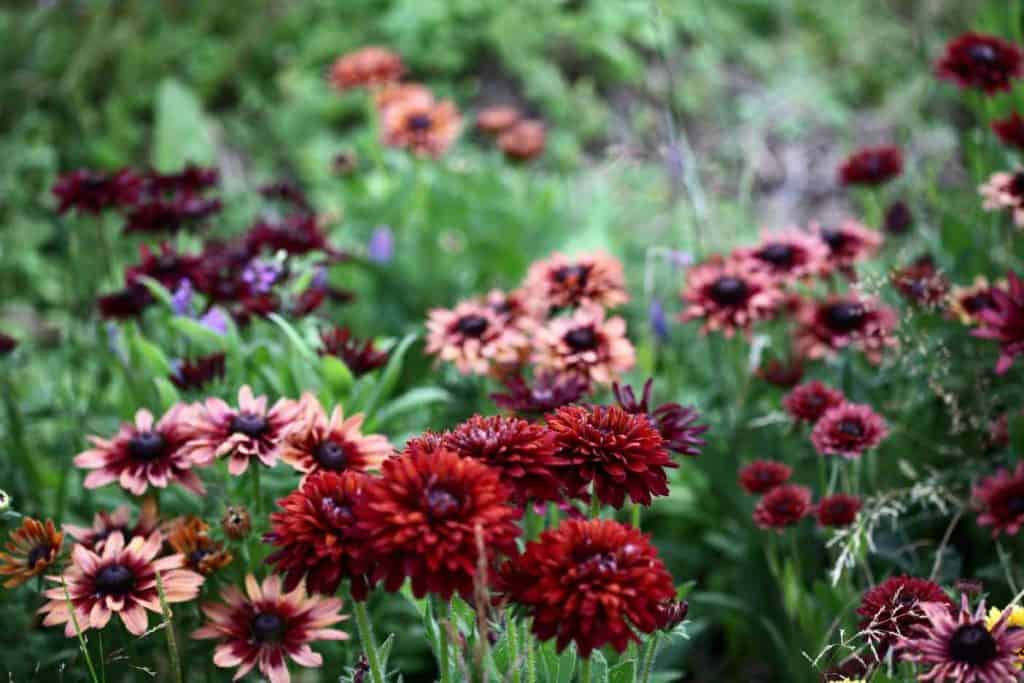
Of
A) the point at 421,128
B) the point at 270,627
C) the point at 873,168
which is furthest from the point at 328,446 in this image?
the point at 421,128

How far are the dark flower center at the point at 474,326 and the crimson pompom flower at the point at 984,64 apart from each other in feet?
3.32

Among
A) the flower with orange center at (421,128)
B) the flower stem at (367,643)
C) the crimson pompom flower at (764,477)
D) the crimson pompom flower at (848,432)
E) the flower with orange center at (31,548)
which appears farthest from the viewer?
the flower with orange center at (421,128)

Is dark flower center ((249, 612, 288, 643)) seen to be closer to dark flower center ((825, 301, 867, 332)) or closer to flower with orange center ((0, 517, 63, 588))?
flower with orange center ((0, 517, 63, 588))

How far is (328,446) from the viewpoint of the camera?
1362 millimetres

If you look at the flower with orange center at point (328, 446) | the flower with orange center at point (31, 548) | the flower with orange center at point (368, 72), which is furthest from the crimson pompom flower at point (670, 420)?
the flower with orange center at point (368, 72)

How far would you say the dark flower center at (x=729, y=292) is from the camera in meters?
1.82

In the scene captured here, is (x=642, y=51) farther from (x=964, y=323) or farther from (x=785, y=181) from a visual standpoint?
(x=964, y=323)

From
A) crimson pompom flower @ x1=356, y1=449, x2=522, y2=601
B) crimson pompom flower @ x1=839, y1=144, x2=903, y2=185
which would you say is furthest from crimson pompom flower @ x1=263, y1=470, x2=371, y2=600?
crimson pompom flower @ x1=839, y1=144, x2=903, y2=185

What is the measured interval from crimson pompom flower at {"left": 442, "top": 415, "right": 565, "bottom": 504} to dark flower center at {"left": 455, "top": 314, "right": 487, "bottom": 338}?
2.27 ft

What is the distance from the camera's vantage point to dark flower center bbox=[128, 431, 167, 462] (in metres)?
1.50

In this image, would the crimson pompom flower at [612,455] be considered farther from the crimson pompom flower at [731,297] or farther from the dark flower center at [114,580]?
the crimson pompom flower at [731,297]

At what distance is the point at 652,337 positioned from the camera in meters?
2.58

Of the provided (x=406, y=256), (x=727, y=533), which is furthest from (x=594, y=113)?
(x=727, y=533)

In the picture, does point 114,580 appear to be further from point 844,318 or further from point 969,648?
point 844,318
